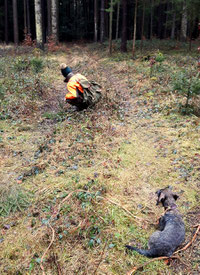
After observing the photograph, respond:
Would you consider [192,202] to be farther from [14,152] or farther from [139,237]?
[14,152]

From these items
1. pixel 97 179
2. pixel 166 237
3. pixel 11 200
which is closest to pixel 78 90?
pixel 97 179

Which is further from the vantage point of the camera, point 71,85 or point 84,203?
point 71,85

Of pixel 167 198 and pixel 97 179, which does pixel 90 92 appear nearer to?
pixel 97 179

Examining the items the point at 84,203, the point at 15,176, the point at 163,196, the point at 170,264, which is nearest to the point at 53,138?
the point at 15,176

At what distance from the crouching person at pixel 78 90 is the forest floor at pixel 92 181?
0.99 feet

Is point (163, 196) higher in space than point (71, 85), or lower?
lower

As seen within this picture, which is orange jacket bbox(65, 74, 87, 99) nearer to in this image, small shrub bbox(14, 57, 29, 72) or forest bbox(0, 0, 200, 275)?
forest bbox(0, 0, 200, 275)

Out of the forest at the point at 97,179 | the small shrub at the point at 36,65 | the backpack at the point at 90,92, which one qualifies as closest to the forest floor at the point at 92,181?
the forest at the point at 97,179

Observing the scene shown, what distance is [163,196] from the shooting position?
3.27 m

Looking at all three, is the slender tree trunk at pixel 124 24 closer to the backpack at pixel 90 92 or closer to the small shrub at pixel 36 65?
the small shrub at pixel 36 65

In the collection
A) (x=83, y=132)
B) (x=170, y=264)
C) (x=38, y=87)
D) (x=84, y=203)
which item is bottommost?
(x=170, y=264)

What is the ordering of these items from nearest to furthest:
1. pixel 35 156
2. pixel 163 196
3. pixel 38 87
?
pixel 163 196, pixel 35 156, pixel 38 87

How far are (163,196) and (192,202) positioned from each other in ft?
1.96

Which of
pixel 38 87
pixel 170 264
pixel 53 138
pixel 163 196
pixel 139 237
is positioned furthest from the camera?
pixel 38 87
